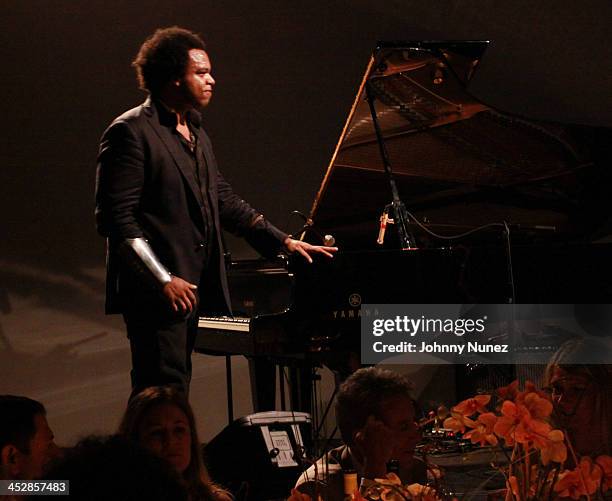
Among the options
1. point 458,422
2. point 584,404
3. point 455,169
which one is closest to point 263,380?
point 455,169

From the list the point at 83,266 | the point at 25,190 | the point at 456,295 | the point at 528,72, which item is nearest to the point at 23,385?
the point at 83,266

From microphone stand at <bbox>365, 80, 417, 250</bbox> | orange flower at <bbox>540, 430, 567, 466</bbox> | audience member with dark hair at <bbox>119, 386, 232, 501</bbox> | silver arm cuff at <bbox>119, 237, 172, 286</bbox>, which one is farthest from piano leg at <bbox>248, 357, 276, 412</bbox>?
orange flower at <bbox>540, 430, 567, 466</bbox>

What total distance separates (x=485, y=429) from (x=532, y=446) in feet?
0.19

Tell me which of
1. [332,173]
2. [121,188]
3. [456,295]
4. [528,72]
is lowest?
[456,295]

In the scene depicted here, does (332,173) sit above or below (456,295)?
above

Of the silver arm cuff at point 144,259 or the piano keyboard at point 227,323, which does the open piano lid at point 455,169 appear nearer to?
the piano keyboard at point 227,323

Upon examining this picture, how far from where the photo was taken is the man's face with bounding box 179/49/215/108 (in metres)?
2.62

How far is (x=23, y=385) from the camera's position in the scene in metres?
5.12

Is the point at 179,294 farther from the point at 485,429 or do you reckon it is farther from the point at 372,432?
the point at 485,429

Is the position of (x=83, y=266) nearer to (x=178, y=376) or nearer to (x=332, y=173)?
(x=332, y=173)

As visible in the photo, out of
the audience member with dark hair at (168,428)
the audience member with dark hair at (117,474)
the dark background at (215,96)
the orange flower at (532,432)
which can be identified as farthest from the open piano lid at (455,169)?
the audience member with dark hair at (117,474)

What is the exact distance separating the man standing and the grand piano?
2.64ft

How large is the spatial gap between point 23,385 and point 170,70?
300cm

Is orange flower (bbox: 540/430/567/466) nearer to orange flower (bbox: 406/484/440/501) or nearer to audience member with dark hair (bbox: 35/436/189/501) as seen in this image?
orange flower (bbox: 406/484/440/501)
